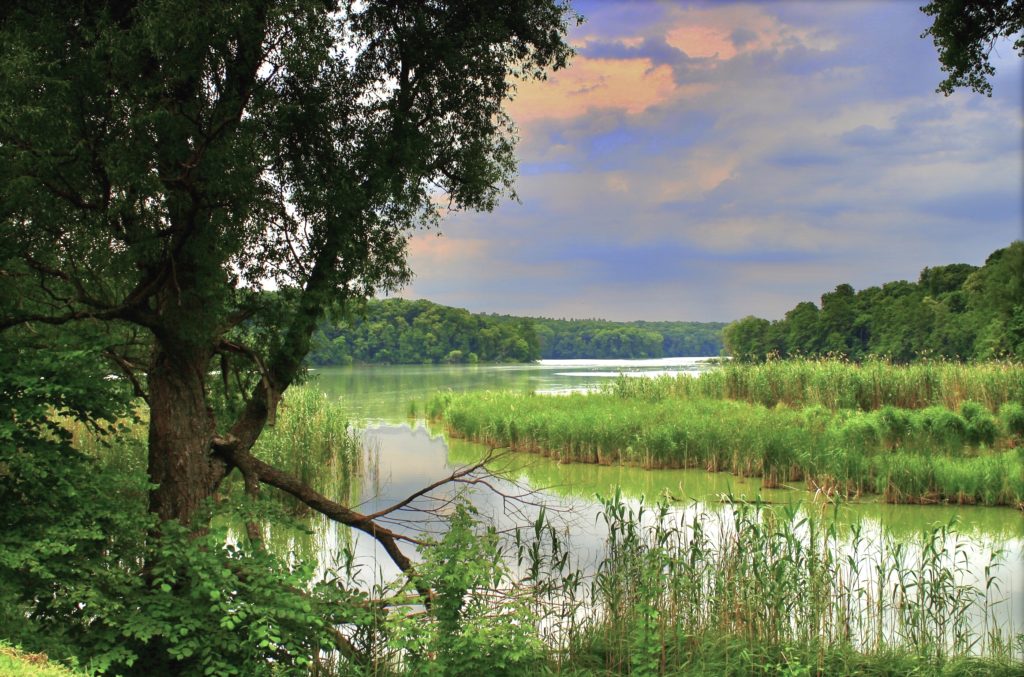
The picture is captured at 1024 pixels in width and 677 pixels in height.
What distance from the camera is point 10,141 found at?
4809 millimetres

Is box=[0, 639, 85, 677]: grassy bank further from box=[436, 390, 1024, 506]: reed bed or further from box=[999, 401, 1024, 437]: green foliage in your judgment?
box=[999, 401, 1024, 437]: green foliage

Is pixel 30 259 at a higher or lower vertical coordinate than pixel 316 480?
higher

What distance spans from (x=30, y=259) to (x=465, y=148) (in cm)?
391

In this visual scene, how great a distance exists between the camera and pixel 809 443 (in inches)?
552

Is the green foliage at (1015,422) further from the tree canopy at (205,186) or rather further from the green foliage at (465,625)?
the green foliage at (465,625)

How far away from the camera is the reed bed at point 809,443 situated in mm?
12266

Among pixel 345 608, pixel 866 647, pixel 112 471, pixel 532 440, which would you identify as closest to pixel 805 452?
pixel 532 440

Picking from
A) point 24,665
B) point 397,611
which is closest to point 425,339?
point 397,611

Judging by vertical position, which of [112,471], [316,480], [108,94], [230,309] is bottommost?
[316,480]

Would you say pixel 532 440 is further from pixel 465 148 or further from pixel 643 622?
pixel 643 622

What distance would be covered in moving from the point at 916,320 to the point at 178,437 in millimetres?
61156

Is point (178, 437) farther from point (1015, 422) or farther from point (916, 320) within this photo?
point (916, 320)

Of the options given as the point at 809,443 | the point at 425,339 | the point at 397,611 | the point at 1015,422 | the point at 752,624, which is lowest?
the point at 752,624

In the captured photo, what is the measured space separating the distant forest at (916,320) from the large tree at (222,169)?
31.9m
